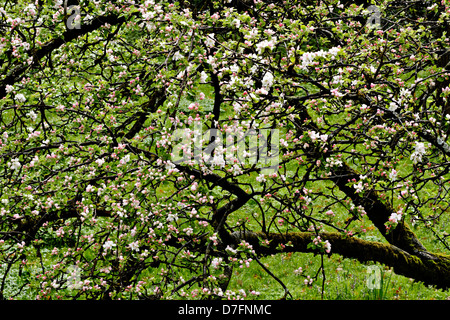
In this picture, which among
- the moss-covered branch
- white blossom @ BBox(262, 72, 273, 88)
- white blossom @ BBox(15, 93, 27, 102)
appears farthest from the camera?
the moss-covered branch

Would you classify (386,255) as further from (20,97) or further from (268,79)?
(20,97)

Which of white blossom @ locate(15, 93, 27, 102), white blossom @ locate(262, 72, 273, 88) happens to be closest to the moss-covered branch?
white blossom @ locate(262, 72, 273, 88)

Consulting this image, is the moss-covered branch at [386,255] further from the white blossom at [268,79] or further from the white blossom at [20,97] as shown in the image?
the white blossom at [20,97]

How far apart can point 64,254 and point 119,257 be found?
40.7 inches

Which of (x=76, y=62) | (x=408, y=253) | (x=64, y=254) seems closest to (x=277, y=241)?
(x=408, y=253)

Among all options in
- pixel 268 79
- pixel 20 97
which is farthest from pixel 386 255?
pixel 20 97

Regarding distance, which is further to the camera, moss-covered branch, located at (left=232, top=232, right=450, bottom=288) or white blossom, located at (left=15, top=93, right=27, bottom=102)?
moss-covered branch, located at (left=232, top=232, right=450, bottom=288)

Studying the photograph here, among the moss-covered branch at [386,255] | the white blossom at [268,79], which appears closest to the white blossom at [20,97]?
the white blossom at [268,79]

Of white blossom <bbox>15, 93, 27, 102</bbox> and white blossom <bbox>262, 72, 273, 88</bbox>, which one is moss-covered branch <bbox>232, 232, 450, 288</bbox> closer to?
white blossom <bbox>262, 72, 273, 88</bbox>

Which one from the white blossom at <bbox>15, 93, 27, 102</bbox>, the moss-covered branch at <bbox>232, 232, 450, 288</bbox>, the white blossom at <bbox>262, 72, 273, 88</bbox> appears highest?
the white blossom at <bbox>15, 93, 27, 102</bbox>

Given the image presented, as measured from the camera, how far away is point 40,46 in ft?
13.2
